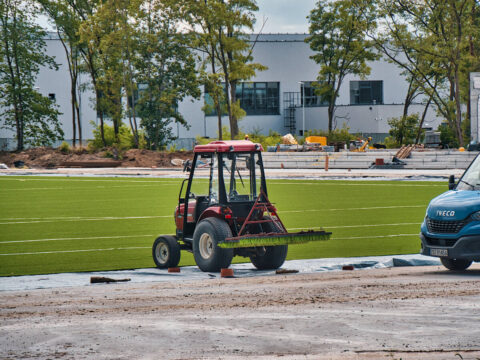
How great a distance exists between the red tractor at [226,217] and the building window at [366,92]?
8796cm

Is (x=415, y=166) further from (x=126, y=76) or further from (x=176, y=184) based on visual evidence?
(x=126, y=76)

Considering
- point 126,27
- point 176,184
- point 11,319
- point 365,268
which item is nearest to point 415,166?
point 176,184

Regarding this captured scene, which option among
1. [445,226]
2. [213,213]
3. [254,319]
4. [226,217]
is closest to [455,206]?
[445,226]

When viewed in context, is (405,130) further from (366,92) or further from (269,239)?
(269,239)

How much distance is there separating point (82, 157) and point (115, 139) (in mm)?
10608

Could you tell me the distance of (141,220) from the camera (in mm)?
25547

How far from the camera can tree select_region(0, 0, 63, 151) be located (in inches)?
3322

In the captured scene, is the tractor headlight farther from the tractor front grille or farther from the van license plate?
the van license plate

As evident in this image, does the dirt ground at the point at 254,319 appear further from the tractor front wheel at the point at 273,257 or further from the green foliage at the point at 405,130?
the green foliage at the point at 405,130

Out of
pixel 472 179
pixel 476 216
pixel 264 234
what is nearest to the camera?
pixel 476 216

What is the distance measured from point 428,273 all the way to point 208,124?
85.0 metres

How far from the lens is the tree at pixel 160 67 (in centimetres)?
7594

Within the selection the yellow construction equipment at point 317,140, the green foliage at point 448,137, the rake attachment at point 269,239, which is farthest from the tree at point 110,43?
the rake attachment at point 269,239

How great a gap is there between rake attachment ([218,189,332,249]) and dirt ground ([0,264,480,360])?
64cm
